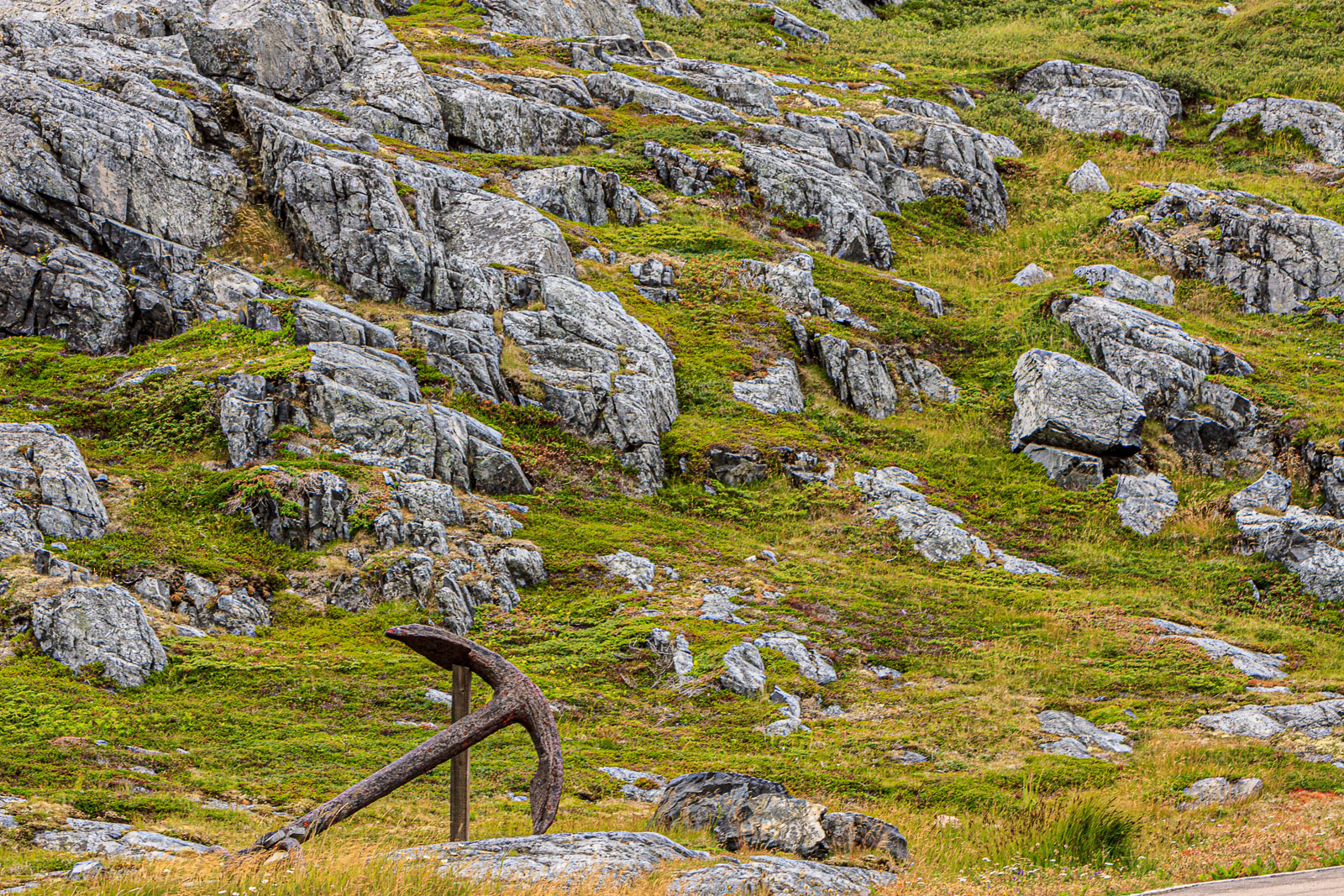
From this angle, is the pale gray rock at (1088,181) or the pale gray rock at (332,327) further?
the pale gray rock at (1088,181)

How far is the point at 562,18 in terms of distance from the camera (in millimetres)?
56000

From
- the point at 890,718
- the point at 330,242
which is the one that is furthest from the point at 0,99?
the point at 890,718

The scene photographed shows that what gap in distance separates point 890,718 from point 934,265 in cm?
2899

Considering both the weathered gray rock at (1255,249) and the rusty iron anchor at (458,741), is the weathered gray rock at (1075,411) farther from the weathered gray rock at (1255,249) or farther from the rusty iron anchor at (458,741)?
the rusty iron anchor at (458,741)

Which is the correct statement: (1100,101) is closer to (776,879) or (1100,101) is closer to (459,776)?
(776,879)

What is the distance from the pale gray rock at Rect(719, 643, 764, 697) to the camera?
55.5 ft

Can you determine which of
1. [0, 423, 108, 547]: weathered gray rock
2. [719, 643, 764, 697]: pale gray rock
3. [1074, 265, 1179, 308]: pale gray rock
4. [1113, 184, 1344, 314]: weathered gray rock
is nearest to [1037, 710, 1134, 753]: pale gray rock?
[719, 643, 764, 697]: pale gray rock

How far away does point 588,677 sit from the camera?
17.1 meters

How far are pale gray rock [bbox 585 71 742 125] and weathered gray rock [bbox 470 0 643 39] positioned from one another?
9.32m

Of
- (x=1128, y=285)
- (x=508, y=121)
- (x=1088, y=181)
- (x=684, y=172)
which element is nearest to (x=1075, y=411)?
(x=1128, y=285)

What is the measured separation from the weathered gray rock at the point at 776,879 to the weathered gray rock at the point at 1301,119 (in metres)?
56.2

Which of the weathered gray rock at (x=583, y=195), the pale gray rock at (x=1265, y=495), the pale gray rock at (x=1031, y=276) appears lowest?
the pale gray rock at (x=1265, y=495)

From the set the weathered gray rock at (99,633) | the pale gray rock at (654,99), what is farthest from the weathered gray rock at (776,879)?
the pale gray rock at (654,99)

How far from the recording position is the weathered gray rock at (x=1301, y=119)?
4934 cm
